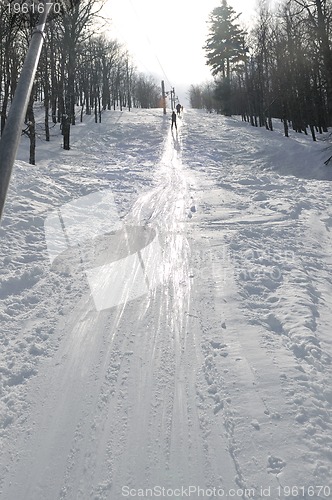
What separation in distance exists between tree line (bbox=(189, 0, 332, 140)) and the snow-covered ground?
13580 millimetres

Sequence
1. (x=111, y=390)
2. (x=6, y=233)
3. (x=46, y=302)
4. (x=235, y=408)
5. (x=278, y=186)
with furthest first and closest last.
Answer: (x=278, y=186) → (x=6, y=233) → (x=46, y=302) → (x=111, y=390) → (x=235, y=408)

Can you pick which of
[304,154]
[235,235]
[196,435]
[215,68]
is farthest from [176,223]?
[215,68]

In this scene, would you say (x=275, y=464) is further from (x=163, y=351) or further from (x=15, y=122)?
(x=15, y=122)

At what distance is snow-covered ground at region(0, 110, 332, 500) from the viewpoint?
2.66 m

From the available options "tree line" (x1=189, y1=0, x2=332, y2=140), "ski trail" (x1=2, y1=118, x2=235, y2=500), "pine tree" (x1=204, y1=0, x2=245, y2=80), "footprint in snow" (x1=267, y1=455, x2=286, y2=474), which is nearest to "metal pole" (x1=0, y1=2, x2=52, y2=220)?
"ski trail" (x1=2, y1=118, x2=235, y2=500)

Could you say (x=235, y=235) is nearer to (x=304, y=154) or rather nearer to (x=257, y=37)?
(x=304, y=154)

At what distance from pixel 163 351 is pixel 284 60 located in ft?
105

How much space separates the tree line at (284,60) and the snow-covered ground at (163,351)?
13580 millimetres

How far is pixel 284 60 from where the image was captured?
1147 inches

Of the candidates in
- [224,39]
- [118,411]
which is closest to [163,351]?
[118,411]

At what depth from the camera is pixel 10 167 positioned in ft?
6.26

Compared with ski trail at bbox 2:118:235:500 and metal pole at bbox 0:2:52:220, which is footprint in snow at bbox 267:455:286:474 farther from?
metal pole at bbox 0:2:52:220

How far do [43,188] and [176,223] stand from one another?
421cm

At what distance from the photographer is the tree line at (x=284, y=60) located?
1761cm
